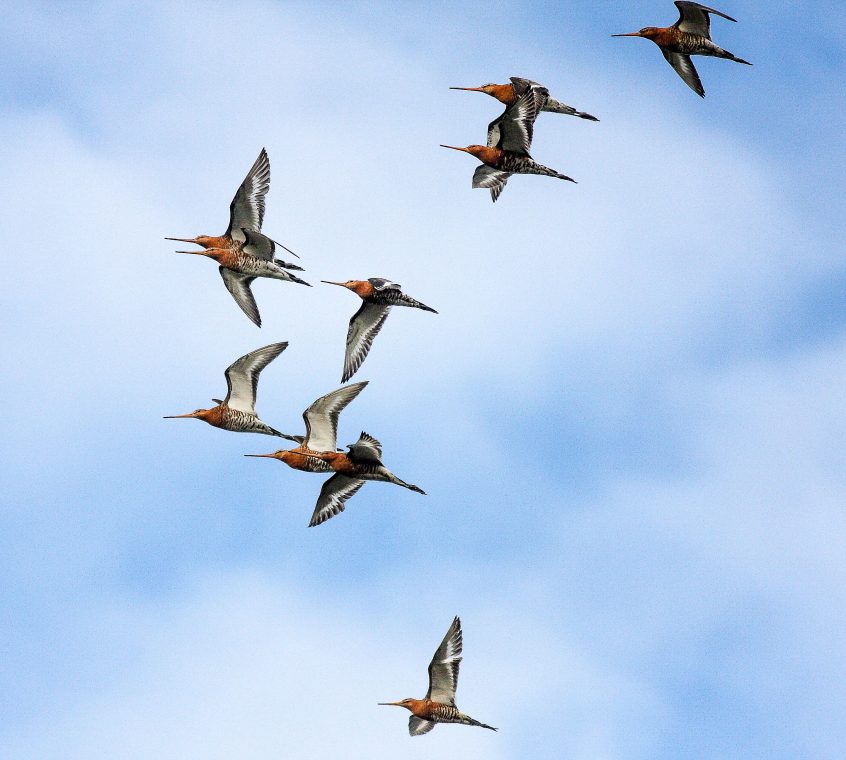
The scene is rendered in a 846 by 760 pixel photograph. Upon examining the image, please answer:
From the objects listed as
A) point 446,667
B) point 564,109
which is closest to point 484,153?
point 564,109

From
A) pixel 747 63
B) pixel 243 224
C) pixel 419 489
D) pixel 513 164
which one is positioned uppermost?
pixel 747 63

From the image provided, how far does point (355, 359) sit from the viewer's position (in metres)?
31.9

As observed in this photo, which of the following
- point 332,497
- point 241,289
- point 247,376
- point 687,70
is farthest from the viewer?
point 687,70

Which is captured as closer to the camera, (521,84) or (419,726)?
(419,726)

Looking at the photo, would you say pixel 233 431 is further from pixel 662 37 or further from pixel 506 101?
pixel 662 37

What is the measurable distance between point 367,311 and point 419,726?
9633mm

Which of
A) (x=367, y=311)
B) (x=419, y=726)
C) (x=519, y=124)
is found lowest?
(x=419, y=726)

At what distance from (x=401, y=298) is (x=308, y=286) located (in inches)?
86.3

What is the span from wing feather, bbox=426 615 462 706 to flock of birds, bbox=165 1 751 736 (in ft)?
0.07

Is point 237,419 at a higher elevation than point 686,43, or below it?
below

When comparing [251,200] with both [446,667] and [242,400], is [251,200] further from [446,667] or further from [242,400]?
[446,667]

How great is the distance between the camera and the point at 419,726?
98.8 ft

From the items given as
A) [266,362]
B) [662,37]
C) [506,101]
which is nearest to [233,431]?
[266,362]

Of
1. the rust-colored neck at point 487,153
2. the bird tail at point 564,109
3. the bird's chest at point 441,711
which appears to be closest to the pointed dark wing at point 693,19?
the bird tail at point 564,109
